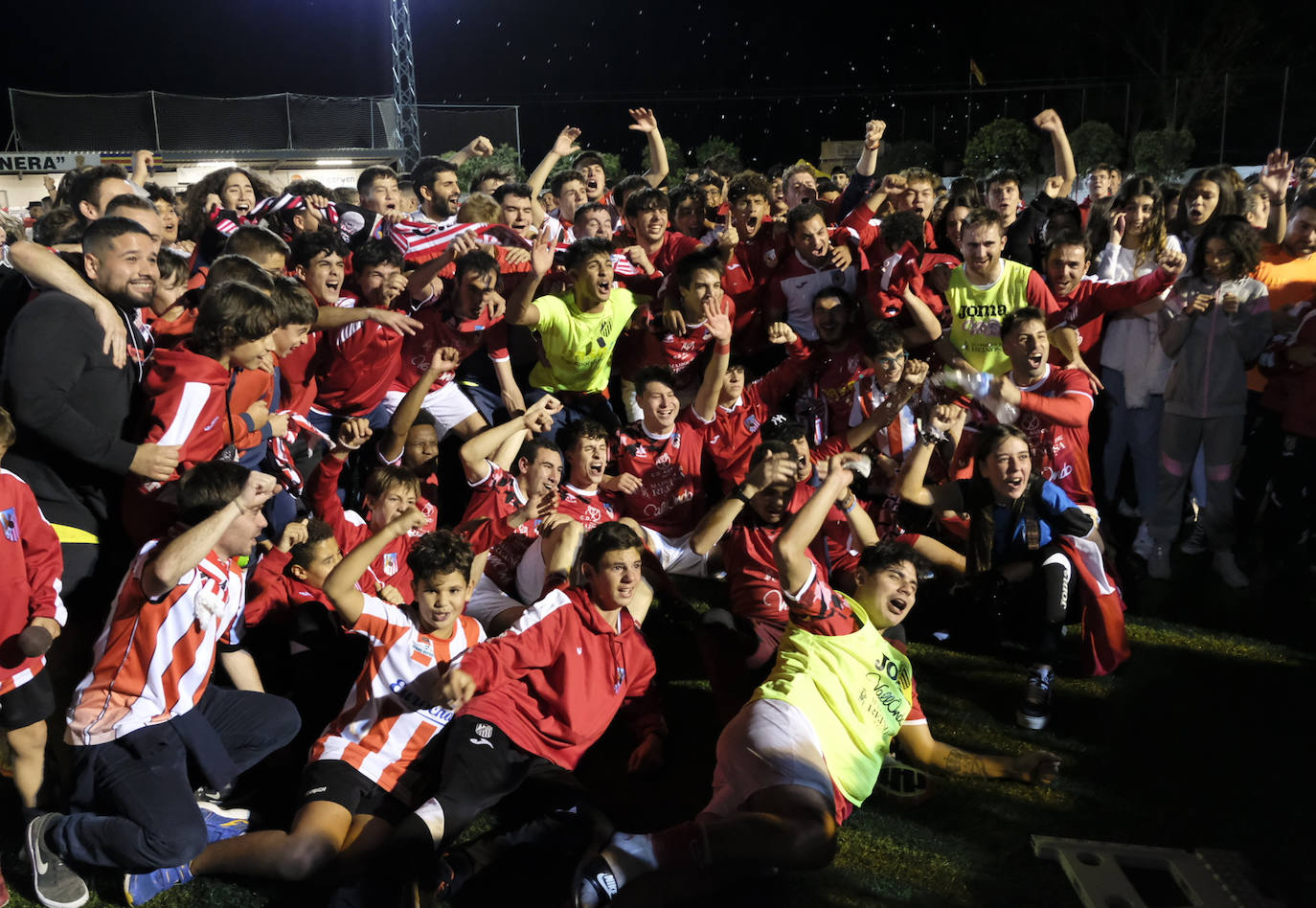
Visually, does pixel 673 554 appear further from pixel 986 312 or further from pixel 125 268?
pixel 125 268

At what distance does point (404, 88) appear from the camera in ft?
94.1

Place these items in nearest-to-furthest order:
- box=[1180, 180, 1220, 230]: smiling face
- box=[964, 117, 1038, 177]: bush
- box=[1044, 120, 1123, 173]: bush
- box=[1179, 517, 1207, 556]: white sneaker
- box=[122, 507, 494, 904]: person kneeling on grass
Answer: box=[122, 507, 494, 904]: person kneeling on grass < box=[1179, 517, 1207, 556]: white sneaker < box=[1180, 180, 1220, 230]: smiling face < box=[1044, 120, 1123, 173]: bush < box=[964, 117, 1038, 177]: bush

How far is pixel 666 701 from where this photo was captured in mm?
4523

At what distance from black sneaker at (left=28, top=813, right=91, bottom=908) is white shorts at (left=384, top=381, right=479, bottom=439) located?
2.89 metres

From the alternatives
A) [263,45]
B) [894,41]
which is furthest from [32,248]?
[263,45]

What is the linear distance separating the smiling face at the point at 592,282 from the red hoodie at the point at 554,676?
246 cm

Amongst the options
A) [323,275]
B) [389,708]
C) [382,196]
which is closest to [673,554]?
[389,708]

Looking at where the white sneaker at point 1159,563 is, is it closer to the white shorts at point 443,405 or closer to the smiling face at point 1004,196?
the smiling face at point 1004,196

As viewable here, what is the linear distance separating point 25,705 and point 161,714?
447 millimetres

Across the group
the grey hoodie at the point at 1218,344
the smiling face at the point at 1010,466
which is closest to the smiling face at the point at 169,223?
the smiling face at the point at 1010,466

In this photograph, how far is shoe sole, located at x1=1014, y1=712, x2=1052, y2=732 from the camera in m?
4.25

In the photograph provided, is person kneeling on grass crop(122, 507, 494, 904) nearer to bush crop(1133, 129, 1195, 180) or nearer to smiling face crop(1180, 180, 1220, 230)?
smiling face crop(1180, 180, 1220, 230)

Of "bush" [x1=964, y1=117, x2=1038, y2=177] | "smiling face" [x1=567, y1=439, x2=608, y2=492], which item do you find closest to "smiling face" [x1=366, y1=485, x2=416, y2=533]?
"smiling face" [x1=567, y1=439, x2=608, y2=492]

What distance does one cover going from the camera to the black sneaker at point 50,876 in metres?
3.18
